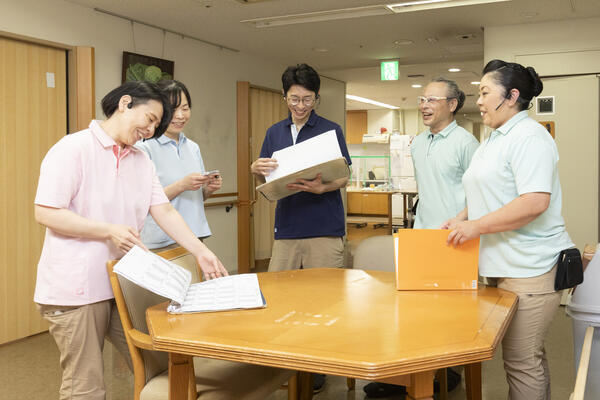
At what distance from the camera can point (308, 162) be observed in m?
2.57

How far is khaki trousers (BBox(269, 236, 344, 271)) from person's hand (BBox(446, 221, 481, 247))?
1.04m

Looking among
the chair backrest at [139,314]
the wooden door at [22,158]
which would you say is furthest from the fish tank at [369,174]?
the chair backrest at [139,314]

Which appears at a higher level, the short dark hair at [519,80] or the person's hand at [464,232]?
the short dark hair at [519,80]

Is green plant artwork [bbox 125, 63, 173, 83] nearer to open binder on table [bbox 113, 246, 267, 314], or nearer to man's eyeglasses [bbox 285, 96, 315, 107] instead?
man's eyeglasses [bbox 285, 96, 315, 107]

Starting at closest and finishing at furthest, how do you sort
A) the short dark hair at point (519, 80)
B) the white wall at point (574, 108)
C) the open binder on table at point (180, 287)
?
the open binder on table at point (180, 287)
the short dark hair at point (519, 80)
the white wall at point (574, 108)

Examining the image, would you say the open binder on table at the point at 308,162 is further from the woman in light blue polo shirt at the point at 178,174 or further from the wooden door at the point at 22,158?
the wooden door at the point at 22,158

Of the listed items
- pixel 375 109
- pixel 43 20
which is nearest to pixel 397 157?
pixel 375 109

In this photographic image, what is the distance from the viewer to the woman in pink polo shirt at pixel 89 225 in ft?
5.93

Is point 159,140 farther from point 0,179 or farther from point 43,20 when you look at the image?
point 43,20

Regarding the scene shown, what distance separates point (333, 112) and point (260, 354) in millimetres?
7798

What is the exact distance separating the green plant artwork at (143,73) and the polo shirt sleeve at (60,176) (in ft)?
11.0


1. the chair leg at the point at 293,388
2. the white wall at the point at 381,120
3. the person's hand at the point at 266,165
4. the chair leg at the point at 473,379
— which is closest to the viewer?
the chair leg at the point at 293,388

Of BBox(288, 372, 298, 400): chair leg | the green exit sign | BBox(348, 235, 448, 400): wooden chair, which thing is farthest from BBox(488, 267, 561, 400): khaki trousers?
the green exit sign

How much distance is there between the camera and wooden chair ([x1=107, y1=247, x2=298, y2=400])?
1.81 m
